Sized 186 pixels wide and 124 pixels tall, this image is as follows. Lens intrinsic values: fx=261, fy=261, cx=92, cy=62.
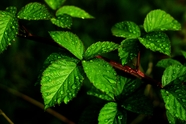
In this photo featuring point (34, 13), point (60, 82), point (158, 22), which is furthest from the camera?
point (158, 22)

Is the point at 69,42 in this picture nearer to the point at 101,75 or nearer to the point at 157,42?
the point at 101,75

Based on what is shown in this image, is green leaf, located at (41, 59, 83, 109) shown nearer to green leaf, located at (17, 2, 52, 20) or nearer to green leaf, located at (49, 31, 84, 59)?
green leaf, located at (49, 31, 84, 59)

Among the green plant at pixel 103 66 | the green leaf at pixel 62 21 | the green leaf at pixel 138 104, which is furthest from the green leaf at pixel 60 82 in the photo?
the green leaf at pixel 138 104

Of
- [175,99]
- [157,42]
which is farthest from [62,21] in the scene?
[175,99]

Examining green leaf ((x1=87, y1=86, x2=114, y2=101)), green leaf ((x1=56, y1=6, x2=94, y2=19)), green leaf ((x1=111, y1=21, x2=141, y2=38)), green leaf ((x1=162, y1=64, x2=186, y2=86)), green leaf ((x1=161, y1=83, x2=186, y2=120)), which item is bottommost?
green leaf ((x1=87, y1=86, x2=114, y2=101))

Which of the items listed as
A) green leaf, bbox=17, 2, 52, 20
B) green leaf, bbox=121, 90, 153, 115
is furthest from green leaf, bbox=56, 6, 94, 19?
green leaf, bbox=121, 90, 153, 115
